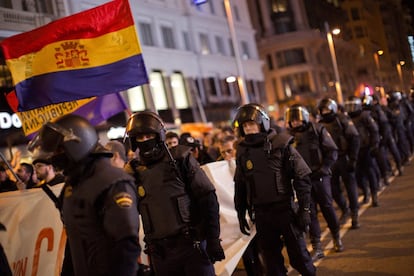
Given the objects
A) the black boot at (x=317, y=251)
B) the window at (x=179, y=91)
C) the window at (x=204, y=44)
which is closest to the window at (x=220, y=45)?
the window at (x=204, y=44)

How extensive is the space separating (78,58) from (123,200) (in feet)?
16.1

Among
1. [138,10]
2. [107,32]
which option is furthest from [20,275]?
[138,10]

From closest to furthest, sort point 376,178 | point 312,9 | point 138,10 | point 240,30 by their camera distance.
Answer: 1. point 376,178
2. point 138,10
3. point 240,30
4. point 312,9

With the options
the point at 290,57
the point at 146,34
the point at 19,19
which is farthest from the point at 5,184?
the point at 290,57

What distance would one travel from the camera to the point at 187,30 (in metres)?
34.8

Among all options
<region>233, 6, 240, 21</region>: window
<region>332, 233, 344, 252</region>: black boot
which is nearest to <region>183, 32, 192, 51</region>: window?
<region>233, 6, 240, 21</region>: window

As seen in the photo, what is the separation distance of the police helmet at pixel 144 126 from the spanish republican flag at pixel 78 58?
279 centimetres

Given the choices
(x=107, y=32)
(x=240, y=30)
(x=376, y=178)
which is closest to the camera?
(x=107, y=32)

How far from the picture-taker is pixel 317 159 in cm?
783

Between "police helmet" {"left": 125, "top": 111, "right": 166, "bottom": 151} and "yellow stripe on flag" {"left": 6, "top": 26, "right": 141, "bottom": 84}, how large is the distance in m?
2.98

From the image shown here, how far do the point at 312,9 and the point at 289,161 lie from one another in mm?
62108

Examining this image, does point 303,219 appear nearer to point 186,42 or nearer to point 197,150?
point 197,150

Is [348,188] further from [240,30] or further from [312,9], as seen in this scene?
[312,9]

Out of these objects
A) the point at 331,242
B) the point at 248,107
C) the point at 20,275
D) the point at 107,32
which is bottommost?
the point at 331,242
